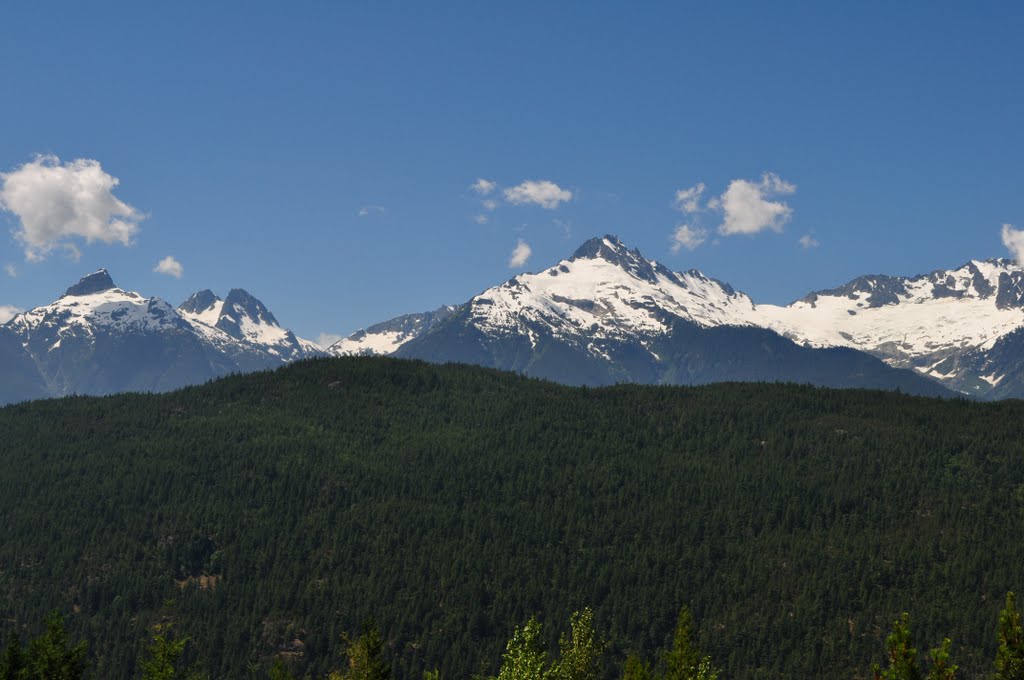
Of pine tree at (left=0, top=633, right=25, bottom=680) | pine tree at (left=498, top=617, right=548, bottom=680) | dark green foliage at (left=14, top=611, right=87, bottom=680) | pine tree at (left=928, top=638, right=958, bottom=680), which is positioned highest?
pine tree at (left=928, top=638, right=958, bottom=680)

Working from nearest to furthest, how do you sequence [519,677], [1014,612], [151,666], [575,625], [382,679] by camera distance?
[1014,612] < [519,677] < [575,625] < [151,666] < [382,679]

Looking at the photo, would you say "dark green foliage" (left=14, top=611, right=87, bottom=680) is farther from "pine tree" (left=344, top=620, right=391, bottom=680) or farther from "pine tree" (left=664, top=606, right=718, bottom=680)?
"pine tree" (left=664, top=606, right=718, bottom=680)

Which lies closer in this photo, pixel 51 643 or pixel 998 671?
pixel 998 671

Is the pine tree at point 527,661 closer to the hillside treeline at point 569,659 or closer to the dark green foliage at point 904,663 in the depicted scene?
the hillside treeline at point 569,659

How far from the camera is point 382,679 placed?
4122 inches

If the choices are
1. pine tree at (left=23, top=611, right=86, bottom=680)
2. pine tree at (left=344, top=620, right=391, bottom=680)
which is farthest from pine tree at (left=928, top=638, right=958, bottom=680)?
pine tree at (left=23, top=611, right=86, bottom=680)

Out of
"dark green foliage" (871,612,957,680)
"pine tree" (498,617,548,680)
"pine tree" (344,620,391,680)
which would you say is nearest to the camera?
"dark green foliage" (871,612,957,680)

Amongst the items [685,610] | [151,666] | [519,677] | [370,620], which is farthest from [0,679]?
[685,610]

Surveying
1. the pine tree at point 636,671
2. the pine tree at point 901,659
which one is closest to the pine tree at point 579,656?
the pine tree at point 636,671

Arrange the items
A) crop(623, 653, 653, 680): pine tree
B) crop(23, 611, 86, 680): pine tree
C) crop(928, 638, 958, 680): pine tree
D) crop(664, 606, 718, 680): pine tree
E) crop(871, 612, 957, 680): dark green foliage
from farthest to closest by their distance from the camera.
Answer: crop(23, 611, 86, 680): pine tree, crop(664, 606, 718, 680): pine tree, crop(623, 653, 653, 680): pine tree, crop(871, 612, 957, 680): dark green foliage, crop(928, 638, 958, 680): pine tree

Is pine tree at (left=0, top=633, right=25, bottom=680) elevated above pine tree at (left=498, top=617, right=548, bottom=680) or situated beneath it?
situated beneath

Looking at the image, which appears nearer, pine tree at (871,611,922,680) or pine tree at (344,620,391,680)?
pine tree at (871,611,922,680)

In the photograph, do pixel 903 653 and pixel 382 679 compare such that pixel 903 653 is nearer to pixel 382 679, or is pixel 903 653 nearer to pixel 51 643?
pixel 382 679

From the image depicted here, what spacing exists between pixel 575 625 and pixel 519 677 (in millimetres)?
8233
